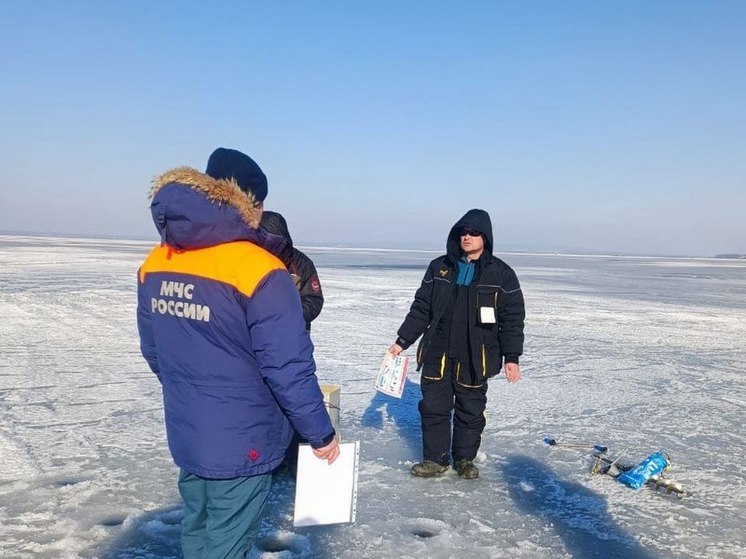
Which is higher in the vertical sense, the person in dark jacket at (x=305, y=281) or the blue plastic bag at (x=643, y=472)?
the person in dark jacket at (x=305, y=281)

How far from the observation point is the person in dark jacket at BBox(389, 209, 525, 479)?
3736mm

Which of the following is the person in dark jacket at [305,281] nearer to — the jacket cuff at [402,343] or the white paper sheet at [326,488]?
the jacket cuff at [402,343]

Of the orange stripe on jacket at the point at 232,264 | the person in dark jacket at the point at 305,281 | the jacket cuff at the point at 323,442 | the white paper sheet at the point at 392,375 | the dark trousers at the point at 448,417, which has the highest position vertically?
the orange stripe on jacket at the point at 232,264

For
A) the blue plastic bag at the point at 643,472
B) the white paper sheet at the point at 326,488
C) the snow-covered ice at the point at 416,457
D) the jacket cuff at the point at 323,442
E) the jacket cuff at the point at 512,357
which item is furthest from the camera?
the jacket cuff at the point at 512,357

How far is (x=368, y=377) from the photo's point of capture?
20.7ft

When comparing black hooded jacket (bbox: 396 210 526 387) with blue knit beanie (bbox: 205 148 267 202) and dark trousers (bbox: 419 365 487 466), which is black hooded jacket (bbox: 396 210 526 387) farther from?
blue knit beanie (bbox: 205 148 267 202)

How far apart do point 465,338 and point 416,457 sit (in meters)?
1.07

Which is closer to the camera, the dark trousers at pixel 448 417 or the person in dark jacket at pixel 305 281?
the person in dark jacket at pixel 305 281

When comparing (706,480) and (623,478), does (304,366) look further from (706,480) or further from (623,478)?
(706,480)

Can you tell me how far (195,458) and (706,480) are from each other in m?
3.55

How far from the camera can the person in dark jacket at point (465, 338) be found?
3.74 metres

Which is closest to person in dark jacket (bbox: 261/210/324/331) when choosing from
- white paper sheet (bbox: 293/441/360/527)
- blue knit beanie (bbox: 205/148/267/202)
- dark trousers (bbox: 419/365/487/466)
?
dark trousers (bbox: 419/365/487/466)

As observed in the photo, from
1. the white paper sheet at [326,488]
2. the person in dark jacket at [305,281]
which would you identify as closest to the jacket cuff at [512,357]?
the person in dark jacket at [305,281]

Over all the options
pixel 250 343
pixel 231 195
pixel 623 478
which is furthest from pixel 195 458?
pixel 623 478
